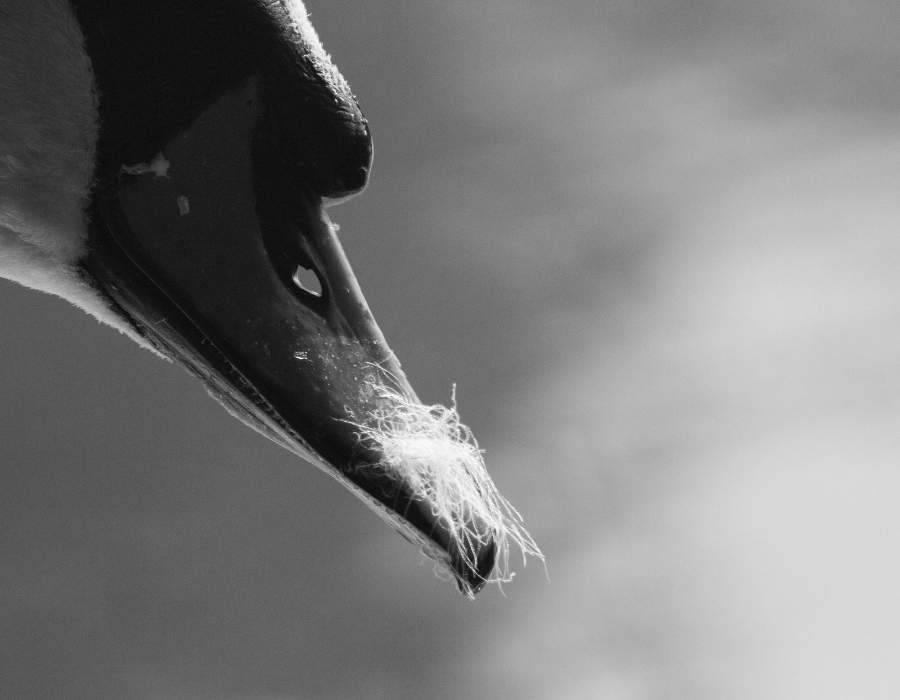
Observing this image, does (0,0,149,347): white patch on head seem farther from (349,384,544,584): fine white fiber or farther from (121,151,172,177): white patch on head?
(349,384,544,584): fine white fiber

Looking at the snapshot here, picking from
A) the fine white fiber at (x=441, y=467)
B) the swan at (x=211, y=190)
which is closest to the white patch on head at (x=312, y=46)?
the swan at (x=211, y=190)

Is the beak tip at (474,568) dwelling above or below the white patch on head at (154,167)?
below

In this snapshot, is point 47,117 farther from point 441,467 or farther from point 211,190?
point 441,467

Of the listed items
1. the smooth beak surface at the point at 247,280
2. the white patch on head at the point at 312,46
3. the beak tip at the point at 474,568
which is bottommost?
the beak tip at the point at 474,568

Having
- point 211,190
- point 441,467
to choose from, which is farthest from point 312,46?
point 441,467

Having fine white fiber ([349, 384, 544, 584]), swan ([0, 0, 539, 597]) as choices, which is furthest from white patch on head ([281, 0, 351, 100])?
fine white fiber ([349, 384, 544, 584])

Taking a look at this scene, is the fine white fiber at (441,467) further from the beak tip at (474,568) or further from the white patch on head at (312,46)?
the white patch on head at (312,46)
